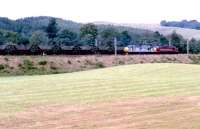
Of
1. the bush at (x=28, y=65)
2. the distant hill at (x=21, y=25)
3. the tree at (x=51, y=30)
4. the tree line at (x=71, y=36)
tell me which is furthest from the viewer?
the distant hill at (x=21, y=25)

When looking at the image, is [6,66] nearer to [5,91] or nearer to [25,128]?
[5,91]

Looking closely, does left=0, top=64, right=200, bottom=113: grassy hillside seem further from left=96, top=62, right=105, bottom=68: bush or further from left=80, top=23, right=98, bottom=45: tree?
left=80, top=23, right=98, bottom=45: tree

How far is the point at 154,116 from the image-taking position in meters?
16.6

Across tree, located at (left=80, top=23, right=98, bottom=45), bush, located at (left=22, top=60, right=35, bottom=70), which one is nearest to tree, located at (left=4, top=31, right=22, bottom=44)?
tree, located at (left=80, top=23, right=98, bottom=45)

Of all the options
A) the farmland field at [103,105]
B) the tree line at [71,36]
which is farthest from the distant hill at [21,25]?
the farmland field at [103,105]

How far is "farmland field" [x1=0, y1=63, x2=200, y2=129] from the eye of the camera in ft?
50.7

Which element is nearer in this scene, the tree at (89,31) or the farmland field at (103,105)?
the farmland field at (103,105)

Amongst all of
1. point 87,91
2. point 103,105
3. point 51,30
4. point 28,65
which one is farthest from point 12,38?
point 103,105

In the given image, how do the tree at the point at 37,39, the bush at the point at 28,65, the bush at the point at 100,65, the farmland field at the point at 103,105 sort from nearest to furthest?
the farmland field at the point at 103,105
the bush at the point at 28,65
the bush at the point at 100,65
the tree at the point at 37,39

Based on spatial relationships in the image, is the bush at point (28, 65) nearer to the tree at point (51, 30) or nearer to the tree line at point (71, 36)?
the tree line at point (71, 36)

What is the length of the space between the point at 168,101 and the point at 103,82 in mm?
9137

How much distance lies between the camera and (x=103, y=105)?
1952 cm

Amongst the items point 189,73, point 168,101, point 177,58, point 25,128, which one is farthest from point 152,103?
point 177,58

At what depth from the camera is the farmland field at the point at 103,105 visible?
609 inches
